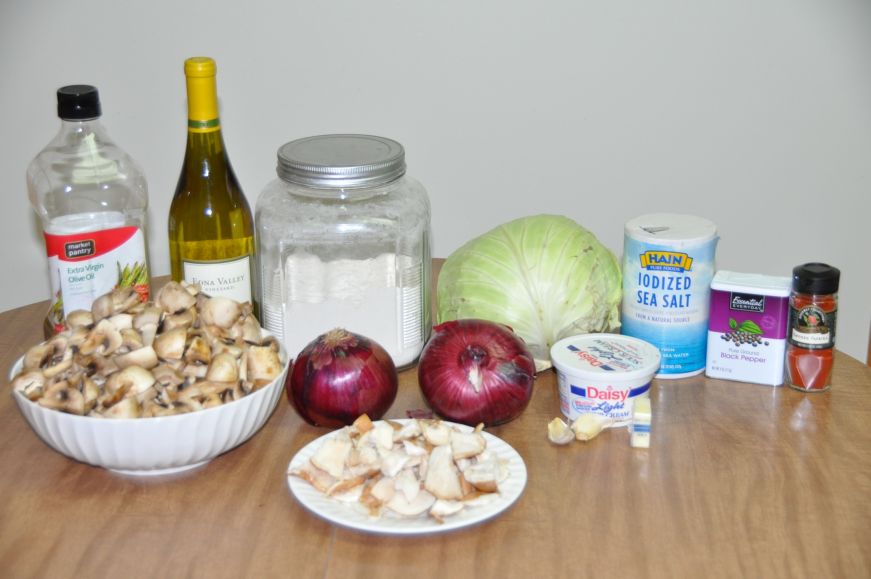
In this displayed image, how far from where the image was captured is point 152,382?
3.26ft

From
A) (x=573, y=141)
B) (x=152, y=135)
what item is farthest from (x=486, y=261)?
(x=152, y=135)

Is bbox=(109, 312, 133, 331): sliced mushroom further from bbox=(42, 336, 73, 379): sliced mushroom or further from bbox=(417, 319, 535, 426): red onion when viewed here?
bbox=(417, 319, 535, 426): red onion

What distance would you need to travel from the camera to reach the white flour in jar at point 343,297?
1.23m

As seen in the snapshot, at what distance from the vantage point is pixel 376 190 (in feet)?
4.06

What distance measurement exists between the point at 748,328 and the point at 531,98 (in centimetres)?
92

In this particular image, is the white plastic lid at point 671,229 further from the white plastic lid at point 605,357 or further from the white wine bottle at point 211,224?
the white wine bottle at point 211,224

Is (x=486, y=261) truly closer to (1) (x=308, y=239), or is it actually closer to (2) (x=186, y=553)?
(1) (x=308, y=239)

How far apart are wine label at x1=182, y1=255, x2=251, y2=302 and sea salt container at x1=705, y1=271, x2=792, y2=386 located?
58cm

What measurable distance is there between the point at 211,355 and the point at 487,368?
0.98ft

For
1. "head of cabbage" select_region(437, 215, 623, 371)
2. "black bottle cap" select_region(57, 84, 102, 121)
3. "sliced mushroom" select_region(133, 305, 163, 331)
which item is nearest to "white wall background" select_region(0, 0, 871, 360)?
"head of cabbage" select_region(437, 215, 623, 371)

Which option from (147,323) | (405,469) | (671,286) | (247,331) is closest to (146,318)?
(147,323)

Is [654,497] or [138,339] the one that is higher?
[138,339]

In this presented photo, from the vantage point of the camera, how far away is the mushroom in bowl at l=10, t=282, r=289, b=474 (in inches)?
38.2

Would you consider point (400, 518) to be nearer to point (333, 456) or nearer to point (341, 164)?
point (333, 456)
